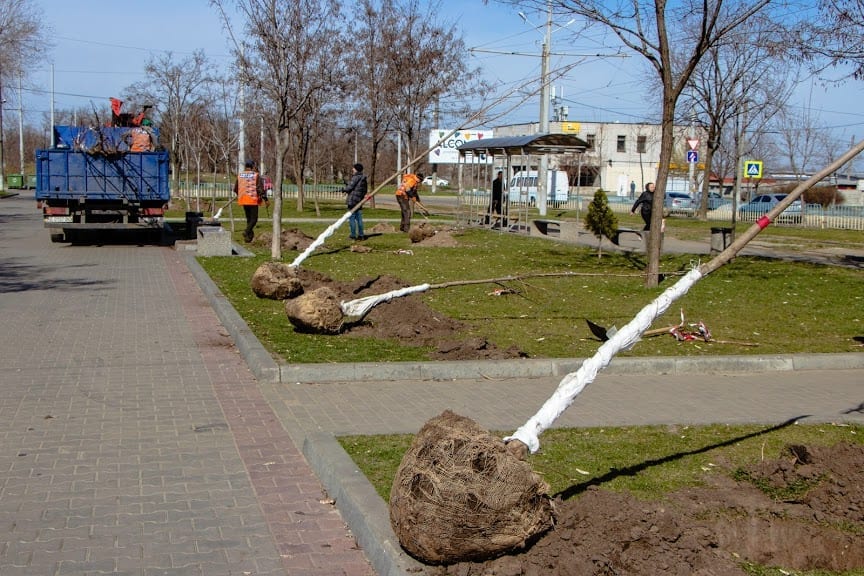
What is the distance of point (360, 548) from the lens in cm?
498

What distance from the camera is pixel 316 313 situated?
10.4 meters

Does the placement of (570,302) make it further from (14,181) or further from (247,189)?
(14,181)

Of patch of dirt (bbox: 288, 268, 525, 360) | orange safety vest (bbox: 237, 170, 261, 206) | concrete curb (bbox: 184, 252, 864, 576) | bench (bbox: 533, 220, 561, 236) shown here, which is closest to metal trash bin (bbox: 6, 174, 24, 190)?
bench (bbox: 533, 220, 561, 236)

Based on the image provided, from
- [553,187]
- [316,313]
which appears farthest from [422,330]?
[553,187]

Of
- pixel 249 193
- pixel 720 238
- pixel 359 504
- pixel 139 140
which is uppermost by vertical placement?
pixel 139 140

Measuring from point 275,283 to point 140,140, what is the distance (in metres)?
12.2

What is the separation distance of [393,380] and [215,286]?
6171mm

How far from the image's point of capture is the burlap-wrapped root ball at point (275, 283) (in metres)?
13.0

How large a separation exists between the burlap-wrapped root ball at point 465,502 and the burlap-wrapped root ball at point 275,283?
8780 mm

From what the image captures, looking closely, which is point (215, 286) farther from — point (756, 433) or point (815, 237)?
point (815, 237)

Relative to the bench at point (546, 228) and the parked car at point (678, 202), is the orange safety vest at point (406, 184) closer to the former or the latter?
the bench at point (546, 228)

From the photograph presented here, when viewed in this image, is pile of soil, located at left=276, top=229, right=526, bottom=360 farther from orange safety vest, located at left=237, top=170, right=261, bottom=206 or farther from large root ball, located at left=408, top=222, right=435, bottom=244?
large root ball, located at left=408, top=222, right=435, bottom=244

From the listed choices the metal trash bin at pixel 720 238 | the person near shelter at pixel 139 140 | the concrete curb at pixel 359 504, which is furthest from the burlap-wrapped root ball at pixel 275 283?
the metal trash bin at pixel 720 238

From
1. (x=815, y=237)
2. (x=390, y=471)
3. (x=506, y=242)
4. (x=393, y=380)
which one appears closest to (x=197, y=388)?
(x=393, y=380)
